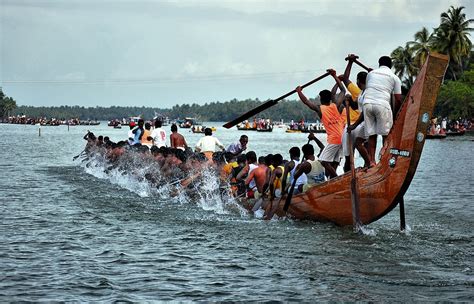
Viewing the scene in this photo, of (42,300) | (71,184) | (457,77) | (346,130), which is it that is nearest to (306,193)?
(346,130)

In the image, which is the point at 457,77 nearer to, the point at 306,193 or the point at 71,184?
the point at 71,184

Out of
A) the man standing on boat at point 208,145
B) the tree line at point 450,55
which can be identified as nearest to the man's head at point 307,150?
the man standing on boat at point 208,145

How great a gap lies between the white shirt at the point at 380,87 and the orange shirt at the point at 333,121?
150cm

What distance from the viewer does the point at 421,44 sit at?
84.6 metres

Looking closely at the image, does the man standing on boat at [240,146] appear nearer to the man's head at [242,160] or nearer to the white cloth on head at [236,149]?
the white cloth on head at [236,149]

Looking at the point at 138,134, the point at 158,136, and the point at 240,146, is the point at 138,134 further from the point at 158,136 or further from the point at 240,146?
the point at 240,146

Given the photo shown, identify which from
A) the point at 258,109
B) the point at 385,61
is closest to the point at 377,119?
the point at 385,61

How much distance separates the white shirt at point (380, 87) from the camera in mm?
13305

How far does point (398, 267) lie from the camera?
11508mm

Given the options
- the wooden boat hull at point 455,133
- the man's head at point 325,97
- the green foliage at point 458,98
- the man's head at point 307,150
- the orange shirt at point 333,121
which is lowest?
the man's head at point 307,150

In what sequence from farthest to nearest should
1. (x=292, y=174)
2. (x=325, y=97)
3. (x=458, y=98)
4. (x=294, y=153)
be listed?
(x=458, y=98) → (x=294, y=153) → (x=292, y=174) → (x=325, y=97)

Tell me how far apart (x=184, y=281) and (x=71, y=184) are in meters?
15.5

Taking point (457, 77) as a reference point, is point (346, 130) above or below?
below

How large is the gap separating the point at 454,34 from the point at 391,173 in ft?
226
